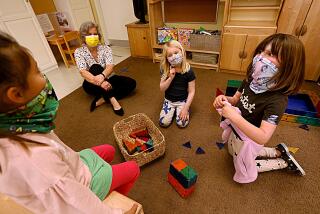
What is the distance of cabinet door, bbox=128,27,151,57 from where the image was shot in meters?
2.90

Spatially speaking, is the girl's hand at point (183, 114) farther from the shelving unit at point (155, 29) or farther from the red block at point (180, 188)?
the shelving unit at point (155, 29)

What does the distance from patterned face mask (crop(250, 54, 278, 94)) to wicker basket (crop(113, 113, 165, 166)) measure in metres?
0.68

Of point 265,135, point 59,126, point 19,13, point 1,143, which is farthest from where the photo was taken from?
point 19,13

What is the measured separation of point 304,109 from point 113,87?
1.85 metres

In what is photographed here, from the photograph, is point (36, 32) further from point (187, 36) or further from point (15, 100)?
point (15, 100)

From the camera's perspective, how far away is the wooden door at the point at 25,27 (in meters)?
2.41

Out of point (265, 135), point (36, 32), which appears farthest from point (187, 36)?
point (36, 32)

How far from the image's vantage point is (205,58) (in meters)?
2.58

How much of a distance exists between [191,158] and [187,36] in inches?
71.0

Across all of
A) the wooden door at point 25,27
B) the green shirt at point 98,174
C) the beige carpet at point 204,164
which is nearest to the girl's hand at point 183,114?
the beige carpet at point 204,164

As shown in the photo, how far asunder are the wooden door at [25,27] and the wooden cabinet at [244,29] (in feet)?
8.63

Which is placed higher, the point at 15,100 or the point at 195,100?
the point at 15,100

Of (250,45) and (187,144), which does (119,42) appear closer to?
(250,45)

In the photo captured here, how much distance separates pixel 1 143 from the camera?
0.45 meters
